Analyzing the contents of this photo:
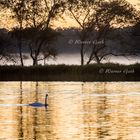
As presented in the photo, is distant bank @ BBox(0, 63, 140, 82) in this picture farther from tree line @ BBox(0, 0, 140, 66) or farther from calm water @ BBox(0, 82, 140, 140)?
calm water @ BBox(0, 82, 140, 140)

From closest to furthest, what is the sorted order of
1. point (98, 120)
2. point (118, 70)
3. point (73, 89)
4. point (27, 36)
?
point (98, 120)
point (73, 89)
point (118, 70)
point (27, 36)

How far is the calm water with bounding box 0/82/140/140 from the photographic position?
35.0 m

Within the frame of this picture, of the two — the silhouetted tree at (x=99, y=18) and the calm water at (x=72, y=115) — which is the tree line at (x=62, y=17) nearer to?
the silhouetted tree at (x=99, y=18)

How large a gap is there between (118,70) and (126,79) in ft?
10.4

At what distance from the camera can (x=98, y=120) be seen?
42250 mm

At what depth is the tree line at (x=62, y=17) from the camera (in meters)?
105

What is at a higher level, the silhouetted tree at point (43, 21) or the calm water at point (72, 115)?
the silhouetted tree at point (43, 21)

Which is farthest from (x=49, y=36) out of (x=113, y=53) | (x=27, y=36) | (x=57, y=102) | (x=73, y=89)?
(x=57, y=102)

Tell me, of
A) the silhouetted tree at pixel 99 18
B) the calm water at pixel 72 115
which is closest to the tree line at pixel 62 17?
the silhouetted tree at pixel 99 18

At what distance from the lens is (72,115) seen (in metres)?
45.6

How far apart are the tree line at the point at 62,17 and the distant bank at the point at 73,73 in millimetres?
4538

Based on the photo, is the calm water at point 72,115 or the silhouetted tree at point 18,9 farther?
the silhouetted tree at point 18,9

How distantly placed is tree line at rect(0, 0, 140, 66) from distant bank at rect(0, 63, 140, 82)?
14.9 feet

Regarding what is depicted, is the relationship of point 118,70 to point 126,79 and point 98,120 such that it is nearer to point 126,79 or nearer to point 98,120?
point 126,79
